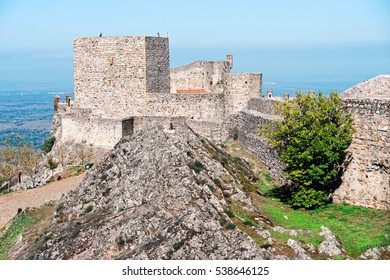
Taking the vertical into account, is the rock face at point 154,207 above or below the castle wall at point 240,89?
below

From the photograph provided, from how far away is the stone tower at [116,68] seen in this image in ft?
118

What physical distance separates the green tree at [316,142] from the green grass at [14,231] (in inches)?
424

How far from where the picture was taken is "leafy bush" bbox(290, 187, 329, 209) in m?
20.0

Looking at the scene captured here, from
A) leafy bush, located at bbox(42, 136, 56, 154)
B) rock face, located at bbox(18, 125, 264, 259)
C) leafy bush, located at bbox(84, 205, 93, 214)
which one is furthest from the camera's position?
leafy bush, located at bbox(42, 136, 56, 154)

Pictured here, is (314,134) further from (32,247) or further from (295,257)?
(32,247)

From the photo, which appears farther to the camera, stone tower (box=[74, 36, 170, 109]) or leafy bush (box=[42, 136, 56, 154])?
leafy bush (box=[42, 136, 56, 154])

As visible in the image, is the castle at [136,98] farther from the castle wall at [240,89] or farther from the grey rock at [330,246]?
the grey rock at [330,246]

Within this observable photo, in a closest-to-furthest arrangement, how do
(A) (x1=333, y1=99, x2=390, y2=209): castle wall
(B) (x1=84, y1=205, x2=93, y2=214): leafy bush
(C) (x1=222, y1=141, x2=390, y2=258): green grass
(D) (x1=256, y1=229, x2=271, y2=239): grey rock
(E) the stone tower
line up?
(D) (x1=256, y1=229, x2=271, y2=239): grey rock
(C) (x1=222, y1=141, x2=390, y2=258): green grass
(A) (x1=333, y1=99, x2=390, y2=209): castle wall
(B) (x1=84, y1=205, x2=93, y2=214): leafy bush
(E) the stone tower

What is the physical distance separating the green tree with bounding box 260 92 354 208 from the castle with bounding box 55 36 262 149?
14009mm

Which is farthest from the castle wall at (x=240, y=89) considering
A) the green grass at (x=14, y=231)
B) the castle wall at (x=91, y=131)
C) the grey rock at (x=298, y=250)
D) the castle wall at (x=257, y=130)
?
the grey rock at (x=298, y=250)

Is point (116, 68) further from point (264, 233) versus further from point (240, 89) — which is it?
point (264, 233)

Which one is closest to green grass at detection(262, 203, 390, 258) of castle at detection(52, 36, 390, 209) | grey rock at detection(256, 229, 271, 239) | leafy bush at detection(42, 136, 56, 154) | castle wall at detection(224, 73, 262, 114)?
grey rock at detection(256, 229, 271, 239)

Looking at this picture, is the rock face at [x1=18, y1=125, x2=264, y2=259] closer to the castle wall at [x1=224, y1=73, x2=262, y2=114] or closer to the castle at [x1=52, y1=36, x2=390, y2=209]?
the castle at [x1=52, y1=36, x2=390, y2=209]

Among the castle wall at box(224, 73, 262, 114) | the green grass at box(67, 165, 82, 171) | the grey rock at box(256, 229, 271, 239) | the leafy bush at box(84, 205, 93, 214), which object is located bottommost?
the green grass at box(67, 165, 82, 171)
